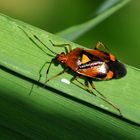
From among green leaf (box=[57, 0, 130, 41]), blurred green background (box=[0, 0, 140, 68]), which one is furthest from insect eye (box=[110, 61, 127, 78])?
blurred green background (box=[0, 0, 140, 68])

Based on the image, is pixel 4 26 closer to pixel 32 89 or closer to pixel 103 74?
pixel 32 89

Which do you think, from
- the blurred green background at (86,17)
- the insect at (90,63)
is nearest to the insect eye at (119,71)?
the insect at (90,63)

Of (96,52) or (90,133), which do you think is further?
(96,52)

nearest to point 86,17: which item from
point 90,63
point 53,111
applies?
point 90,63

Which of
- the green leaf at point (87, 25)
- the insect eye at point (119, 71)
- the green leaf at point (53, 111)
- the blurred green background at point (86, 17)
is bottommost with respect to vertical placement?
the green leaf at point (53, 111)

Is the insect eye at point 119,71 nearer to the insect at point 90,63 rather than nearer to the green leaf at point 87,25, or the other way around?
the insect at point 90,63

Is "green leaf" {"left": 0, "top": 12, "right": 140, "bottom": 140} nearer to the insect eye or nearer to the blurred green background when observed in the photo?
the insect eye

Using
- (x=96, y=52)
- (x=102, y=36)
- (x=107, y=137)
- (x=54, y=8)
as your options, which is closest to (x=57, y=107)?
(x=107, y=137)

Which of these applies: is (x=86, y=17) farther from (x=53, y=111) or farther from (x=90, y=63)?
(x=53, y=111)
